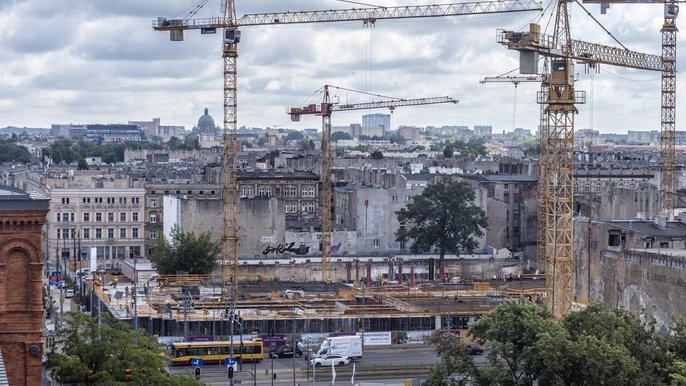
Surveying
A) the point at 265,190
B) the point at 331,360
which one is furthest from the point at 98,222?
the point at 331,360

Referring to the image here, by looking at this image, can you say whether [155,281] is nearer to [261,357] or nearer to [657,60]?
[261,357]

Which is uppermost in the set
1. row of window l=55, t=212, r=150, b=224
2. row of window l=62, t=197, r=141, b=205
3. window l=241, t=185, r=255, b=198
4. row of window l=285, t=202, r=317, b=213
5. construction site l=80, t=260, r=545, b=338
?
window l=241, t=185, r=255, b=198

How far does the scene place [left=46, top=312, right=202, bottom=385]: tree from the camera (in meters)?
51.4

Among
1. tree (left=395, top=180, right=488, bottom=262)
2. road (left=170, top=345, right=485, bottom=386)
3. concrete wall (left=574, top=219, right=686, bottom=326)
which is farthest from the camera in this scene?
tree (left=395, top=180, right=488, bottom=262)

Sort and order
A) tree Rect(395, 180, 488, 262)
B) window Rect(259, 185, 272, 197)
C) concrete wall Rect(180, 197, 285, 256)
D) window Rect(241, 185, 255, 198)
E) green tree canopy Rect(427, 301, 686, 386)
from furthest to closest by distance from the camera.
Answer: window Rect(259, 185, 272, 197) → window Rect(241, 185, 255, 198) → concrete wall Rect(180, 197, 285, 256) → tree Rect(395, 180, 488, 262) → green tree canopy Rect(427, 301, 686, 386)

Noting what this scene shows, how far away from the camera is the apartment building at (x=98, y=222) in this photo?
127 m

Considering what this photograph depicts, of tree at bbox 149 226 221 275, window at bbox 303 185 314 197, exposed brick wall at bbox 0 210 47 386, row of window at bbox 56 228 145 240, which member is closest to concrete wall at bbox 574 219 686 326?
tree at bbox 149 226 221 275

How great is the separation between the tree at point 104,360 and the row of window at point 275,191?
8615cm

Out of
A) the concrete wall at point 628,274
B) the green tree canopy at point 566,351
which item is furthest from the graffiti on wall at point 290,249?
the green tree canopy at point 566,351

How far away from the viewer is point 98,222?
421ft

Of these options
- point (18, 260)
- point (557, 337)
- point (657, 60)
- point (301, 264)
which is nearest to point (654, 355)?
point (557, 337)

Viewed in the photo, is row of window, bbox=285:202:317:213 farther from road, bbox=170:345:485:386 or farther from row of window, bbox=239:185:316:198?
road, bbox=170:345:485:386

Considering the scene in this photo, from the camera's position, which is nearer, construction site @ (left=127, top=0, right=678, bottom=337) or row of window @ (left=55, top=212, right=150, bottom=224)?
construction site @ (left=127, top=0, right=678, bottom=337)

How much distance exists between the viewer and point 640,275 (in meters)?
79.3
